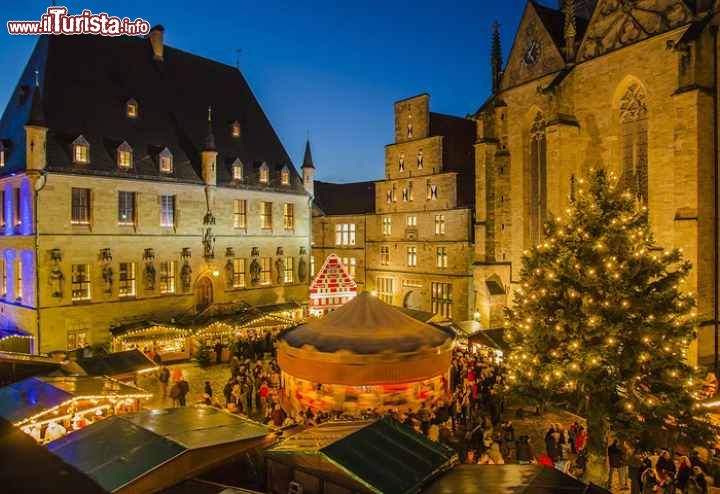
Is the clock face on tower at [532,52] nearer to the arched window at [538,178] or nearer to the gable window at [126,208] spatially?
the arched window at [538,178]

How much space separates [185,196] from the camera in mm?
28625

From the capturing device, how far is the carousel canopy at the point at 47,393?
34.6 feet

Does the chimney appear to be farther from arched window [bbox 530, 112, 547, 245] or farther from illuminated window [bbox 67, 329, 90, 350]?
arched window [bbox 530, 112, 547, 245]

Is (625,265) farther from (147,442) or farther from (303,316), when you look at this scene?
(303,316)

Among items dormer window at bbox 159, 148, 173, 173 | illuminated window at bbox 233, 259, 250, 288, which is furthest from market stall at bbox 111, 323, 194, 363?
dormer window at bbox 159, 148, 173, 173

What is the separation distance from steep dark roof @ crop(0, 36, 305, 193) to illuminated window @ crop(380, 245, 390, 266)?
707 cm

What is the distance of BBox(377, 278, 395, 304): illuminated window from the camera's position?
117ft

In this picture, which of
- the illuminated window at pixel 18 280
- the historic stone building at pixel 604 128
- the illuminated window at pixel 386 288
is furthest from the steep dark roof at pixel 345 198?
the illuminated window at pixel 18 280

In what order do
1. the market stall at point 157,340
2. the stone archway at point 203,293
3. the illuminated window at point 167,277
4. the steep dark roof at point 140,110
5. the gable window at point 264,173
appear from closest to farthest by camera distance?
1. the market stall at point 157,340
2. the steep dark roof at point 140,110
3. the illuminated window at point 167,277
4. the stone archway at point 203,293
5. the gable window at point 264,173

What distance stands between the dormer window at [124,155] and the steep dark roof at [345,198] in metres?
19.0

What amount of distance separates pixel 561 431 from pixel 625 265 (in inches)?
175

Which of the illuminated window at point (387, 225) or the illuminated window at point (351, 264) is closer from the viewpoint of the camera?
the illuminated window at point (387, 225)

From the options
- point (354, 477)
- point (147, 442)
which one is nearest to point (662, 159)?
point (354, 477)

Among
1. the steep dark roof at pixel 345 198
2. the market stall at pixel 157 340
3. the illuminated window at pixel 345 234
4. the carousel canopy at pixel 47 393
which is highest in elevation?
the steep dark roof at pixel 345 198
